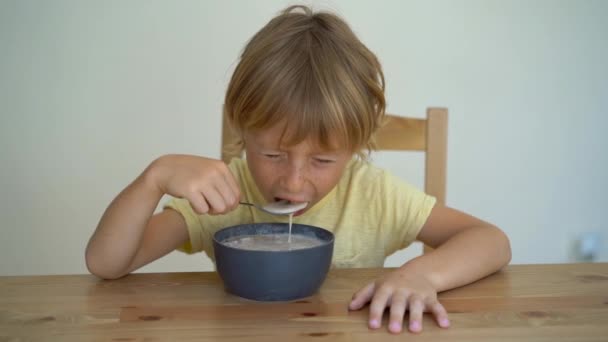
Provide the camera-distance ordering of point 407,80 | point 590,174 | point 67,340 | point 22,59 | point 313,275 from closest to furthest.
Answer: point 67,340 → point 313,275 → point 22,59 → point 407,80 → point 590,174

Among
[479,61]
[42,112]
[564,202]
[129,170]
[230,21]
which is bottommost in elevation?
[564,202]

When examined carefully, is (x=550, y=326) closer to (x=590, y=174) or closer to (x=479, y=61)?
(x=479, y=61)

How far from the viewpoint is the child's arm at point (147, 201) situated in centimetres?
81

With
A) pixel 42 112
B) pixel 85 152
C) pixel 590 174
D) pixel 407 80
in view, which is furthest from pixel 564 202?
pixel 42 112

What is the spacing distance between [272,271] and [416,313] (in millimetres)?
172

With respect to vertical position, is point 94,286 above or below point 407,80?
below

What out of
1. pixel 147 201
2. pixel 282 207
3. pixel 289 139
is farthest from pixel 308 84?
pixel 147 201

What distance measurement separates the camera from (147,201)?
34.5 inches

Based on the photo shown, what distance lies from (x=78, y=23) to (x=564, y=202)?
1.78 meters

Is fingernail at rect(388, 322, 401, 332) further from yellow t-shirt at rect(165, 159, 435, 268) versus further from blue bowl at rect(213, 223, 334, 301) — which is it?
yellow t-shirt at rect(165, 159, 435, 268)

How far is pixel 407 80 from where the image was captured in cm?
200

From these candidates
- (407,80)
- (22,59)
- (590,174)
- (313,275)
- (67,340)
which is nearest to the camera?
(67,340)

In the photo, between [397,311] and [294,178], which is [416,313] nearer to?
[397,311]

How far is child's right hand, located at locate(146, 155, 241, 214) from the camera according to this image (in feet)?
2.63
